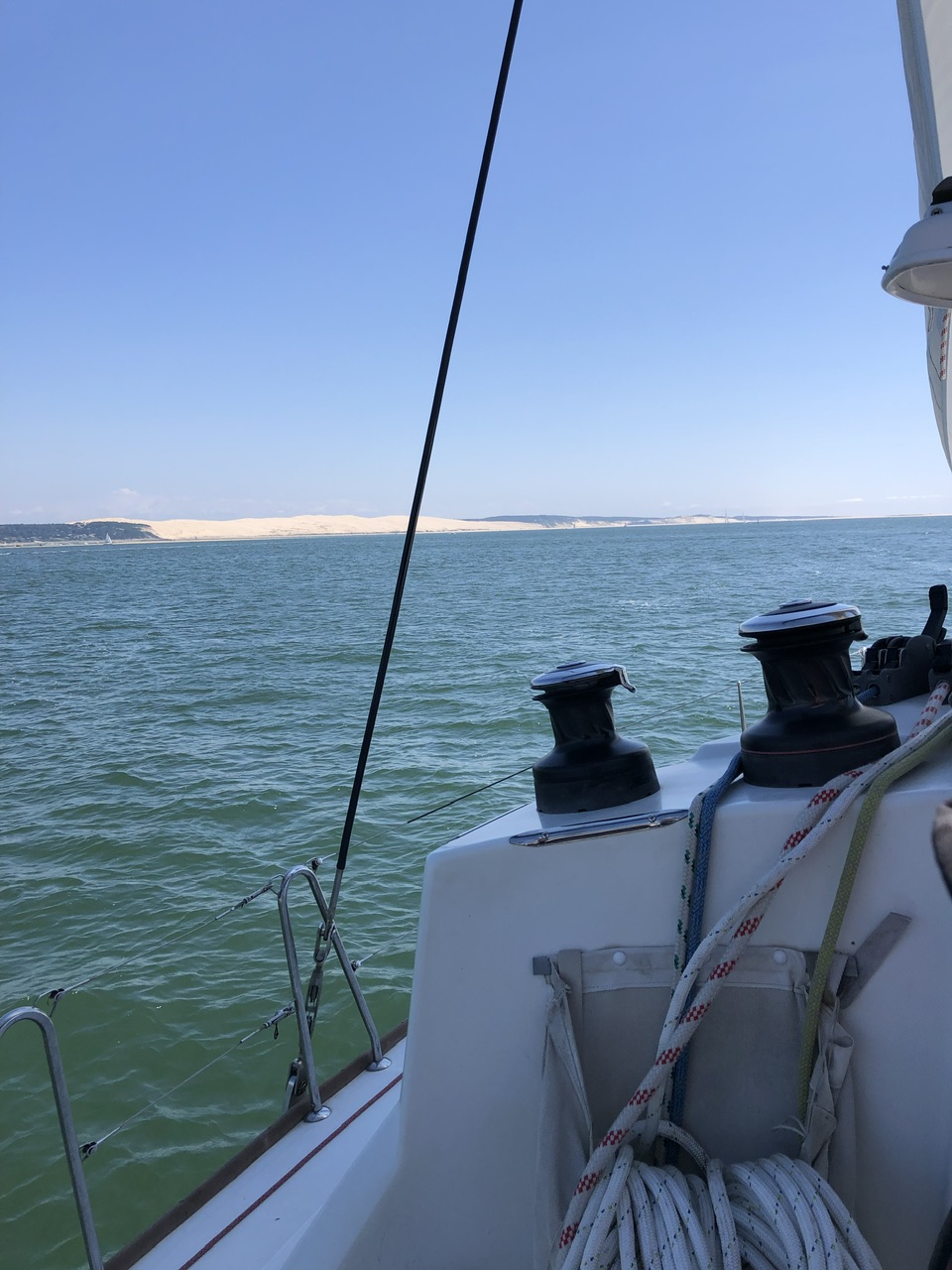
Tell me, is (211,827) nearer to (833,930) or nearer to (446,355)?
(446,355)

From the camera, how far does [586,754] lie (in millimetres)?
1546

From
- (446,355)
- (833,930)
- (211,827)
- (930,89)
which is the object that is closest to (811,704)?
(833,930)

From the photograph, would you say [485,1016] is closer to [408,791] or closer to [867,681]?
[867,681]

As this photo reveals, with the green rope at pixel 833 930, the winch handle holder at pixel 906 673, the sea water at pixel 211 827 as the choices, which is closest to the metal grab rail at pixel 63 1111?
the sea water at pixel 211 827

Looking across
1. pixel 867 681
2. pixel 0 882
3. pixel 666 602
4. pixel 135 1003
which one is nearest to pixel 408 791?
pixel 0 882

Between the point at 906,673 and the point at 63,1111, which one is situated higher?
the point at 906,673

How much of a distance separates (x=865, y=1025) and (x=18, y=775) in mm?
13289

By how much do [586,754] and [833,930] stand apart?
1.43ft

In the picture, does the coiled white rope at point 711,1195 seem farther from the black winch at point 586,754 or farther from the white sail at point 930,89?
the white sail at point 930,89

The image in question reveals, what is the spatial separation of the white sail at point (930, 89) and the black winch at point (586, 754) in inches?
93.2

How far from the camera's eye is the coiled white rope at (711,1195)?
3.71 ft

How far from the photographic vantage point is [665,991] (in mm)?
1367

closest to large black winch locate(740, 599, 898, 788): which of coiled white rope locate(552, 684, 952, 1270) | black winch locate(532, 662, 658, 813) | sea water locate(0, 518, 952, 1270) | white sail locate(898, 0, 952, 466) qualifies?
coiled white rope locate(552, 684, 952, 1270)

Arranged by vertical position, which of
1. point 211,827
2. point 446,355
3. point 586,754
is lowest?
point 211,827
